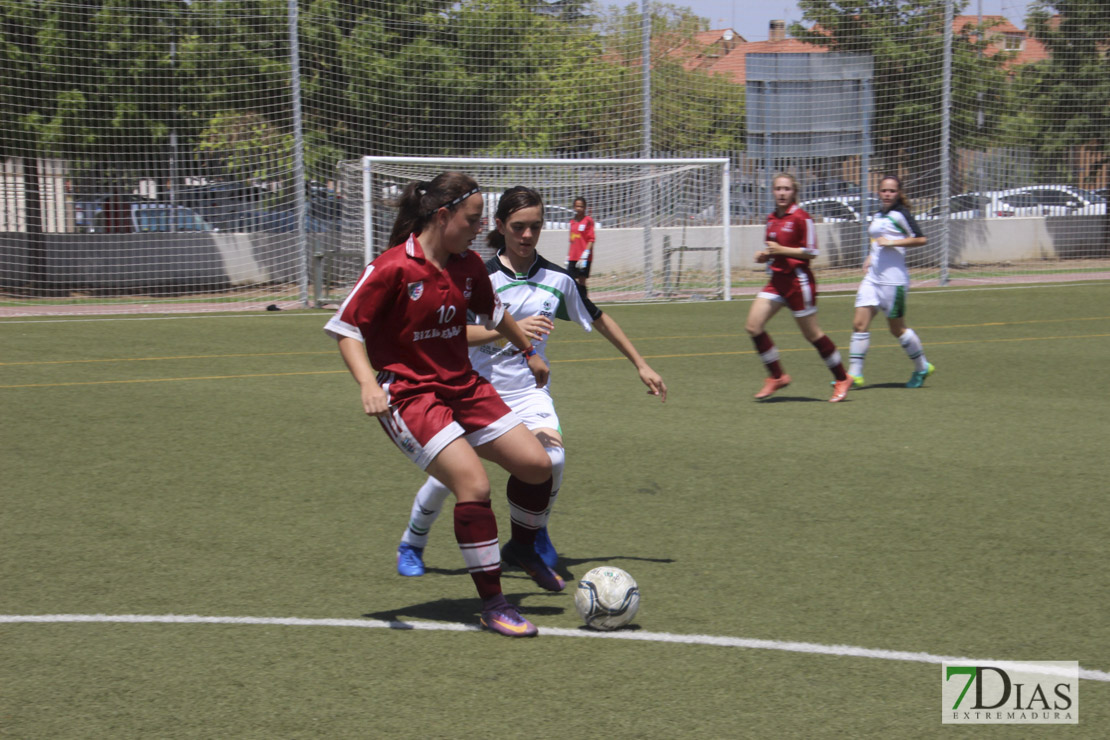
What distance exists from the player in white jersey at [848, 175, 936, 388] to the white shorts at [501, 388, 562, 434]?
5803 mm

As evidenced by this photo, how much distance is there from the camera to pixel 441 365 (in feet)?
14.2

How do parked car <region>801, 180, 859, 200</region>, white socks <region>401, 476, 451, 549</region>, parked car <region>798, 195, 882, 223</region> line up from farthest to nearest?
parked car <region>798, 195, 882, 223</region> < parked car <region>801, 180, 859, 200</region> < white socks <region>401, 476, 451, 549</region>

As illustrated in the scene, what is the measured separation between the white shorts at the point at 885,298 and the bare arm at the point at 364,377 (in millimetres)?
7113

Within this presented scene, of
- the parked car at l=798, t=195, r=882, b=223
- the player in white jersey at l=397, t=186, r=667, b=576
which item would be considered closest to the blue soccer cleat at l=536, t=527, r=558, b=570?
the player in white jersey at l=397, t=186, r=667, b=576

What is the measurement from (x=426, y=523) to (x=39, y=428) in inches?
184

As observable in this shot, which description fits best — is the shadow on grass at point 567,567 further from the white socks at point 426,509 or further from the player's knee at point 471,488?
the player's knee at point 471,488

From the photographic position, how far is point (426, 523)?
5.06m

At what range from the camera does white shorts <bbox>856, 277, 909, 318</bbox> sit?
34.0 ft

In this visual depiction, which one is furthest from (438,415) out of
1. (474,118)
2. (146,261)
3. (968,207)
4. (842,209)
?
(968,207)

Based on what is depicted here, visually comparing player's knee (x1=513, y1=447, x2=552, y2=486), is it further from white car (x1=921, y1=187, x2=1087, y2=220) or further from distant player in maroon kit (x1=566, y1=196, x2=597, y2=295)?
white car (x1=921, y1=187, x2=1087, y2=220)

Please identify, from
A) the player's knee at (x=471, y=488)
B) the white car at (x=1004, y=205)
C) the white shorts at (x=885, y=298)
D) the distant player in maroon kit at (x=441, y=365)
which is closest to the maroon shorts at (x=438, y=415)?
the distant player in maroon kit at (x=441, y=365)

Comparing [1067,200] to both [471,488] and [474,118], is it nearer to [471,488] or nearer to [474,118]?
[474,118]

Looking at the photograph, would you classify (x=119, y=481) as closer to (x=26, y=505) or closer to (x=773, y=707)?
(x=26, y=505)

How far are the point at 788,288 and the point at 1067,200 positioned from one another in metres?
19.8
